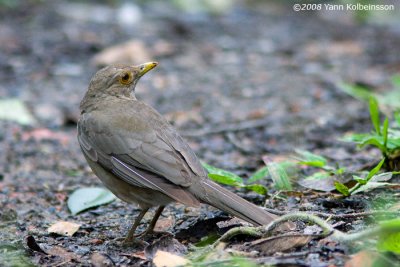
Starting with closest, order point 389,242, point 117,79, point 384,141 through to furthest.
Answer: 1. point 389,242
2. point 384,141
3. point 117,79

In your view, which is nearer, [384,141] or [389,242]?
[389,242]

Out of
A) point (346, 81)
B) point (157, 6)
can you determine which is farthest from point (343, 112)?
point (157, 6)

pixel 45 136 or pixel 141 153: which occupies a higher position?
pixel 141 153

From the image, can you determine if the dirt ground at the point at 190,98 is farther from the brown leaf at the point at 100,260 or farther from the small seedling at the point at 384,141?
the small seedling at the point at 384,141

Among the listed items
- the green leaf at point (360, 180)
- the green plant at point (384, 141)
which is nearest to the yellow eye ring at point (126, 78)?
the green plant at point (384, 141)

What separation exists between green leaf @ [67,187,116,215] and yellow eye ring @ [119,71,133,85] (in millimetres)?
884

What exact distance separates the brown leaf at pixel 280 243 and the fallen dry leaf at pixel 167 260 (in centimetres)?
39

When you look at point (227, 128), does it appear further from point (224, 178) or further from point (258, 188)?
point (224, 178)

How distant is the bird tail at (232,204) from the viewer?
429 cm

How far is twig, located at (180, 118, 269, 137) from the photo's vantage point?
25.5 ft

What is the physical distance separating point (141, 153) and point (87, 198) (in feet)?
3.74

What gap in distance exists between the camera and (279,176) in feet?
17.2

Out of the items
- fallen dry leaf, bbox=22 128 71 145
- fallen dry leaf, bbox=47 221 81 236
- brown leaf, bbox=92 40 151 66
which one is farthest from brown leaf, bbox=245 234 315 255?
brown leaf, bbox=92 40 151 66

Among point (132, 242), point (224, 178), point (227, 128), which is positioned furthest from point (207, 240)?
point (227, 128)
